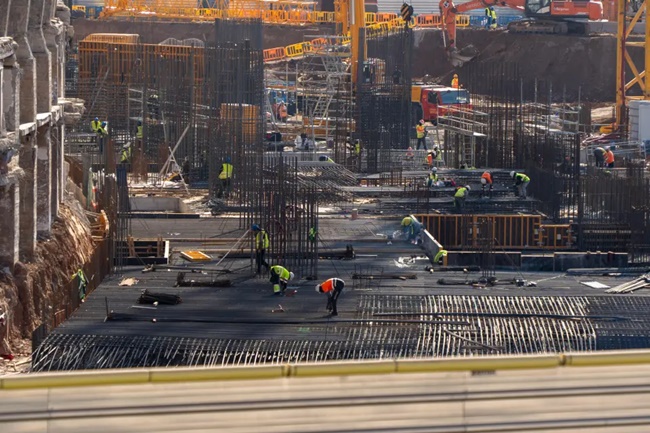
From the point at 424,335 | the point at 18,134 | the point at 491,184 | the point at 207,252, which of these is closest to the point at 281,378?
the point at 424,335

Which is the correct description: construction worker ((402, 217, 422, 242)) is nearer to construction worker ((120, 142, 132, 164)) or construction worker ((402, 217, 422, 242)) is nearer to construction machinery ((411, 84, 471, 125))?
construction worker ((120, 142, 132, 164))

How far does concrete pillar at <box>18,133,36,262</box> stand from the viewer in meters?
22.0

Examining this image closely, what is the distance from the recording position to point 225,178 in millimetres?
30266

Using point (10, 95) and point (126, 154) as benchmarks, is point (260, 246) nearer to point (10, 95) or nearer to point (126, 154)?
point (10, 95)

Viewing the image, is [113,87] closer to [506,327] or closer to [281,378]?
[506,327]

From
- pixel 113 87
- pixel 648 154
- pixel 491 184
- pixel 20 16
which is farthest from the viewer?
pixel 648 154

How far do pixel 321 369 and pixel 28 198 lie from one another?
16.5 m

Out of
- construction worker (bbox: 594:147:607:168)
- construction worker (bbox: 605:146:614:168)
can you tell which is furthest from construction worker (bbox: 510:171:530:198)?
construction worker (bbox: 594:147:607:168)

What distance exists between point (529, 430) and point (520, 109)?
30.2 metres

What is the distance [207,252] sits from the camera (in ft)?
76.2

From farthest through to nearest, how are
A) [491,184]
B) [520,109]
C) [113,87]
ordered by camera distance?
[113,87]
[520,109]
[491,184]

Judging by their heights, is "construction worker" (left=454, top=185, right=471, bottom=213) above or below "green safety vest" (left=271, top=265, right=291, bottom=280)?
above

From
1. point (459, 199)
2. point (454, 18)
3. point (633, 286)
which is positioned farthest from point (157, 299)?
point (454, 18)

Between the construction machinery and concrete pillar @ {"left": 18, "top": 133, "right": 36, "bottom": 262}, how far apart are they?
1101 inches
